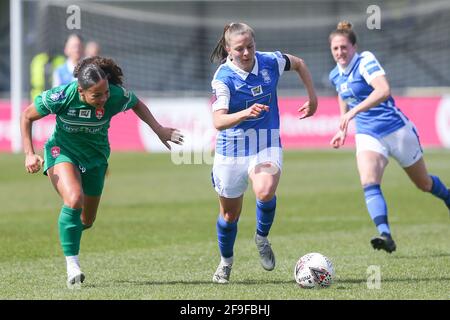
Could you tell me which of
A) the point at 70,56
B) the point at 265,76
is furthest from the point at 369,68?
the point at 70,56

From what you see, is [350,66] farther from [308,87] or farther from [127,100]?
[127,100]

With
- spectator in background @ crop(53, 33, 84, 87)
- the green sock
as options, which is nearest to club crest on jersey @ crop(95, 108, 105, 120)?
the green sock

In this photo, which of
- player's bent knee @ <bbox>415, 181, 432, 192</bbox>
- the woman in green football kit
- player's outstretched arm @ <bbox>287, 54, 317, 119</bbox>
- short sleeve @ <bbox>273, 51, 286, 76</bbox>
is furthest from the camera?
player's bent knee @ <bbox>415, 181, 432, 192</bbox>

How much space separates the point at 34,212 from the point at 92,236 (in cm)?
297

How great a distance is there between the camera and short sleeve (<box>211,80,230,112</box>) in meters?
7.62

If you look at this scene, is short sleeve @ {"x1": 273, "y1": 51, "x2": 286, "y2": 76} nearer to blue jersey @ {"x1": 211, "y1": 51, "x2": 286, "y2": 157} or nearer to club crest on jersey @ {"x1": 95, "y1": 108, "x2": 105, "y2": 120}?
blue jersey @ {"x1": 211, "y1": 51, "x2": 286, "y2": 157}

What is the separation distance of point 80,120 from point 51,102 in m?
0.28

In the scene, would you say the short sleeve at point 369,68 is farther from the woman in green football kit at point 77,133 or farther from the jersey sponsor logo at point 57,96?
the jersey sponsor logo at point 57,96

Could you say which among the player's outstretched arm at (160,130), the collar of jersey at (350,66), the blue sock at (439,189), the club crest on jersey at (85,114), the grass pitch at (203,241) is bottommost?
the grass pitch at (203,241)

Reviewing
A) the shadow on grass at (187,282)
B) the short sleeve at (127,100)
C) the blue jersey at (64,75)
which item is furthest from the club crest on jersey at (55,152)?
the blue jersey at (64,75)

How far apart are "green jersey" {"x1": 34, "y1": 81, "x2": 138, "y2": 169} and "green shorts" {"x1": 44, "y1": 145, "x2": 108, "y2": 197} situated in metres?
0.01

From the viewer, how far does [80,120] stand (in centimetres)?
776

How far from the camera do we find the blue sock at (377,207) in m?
9.48

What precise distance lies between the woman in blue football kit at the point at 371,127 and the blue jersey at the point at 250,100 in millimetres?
1765
